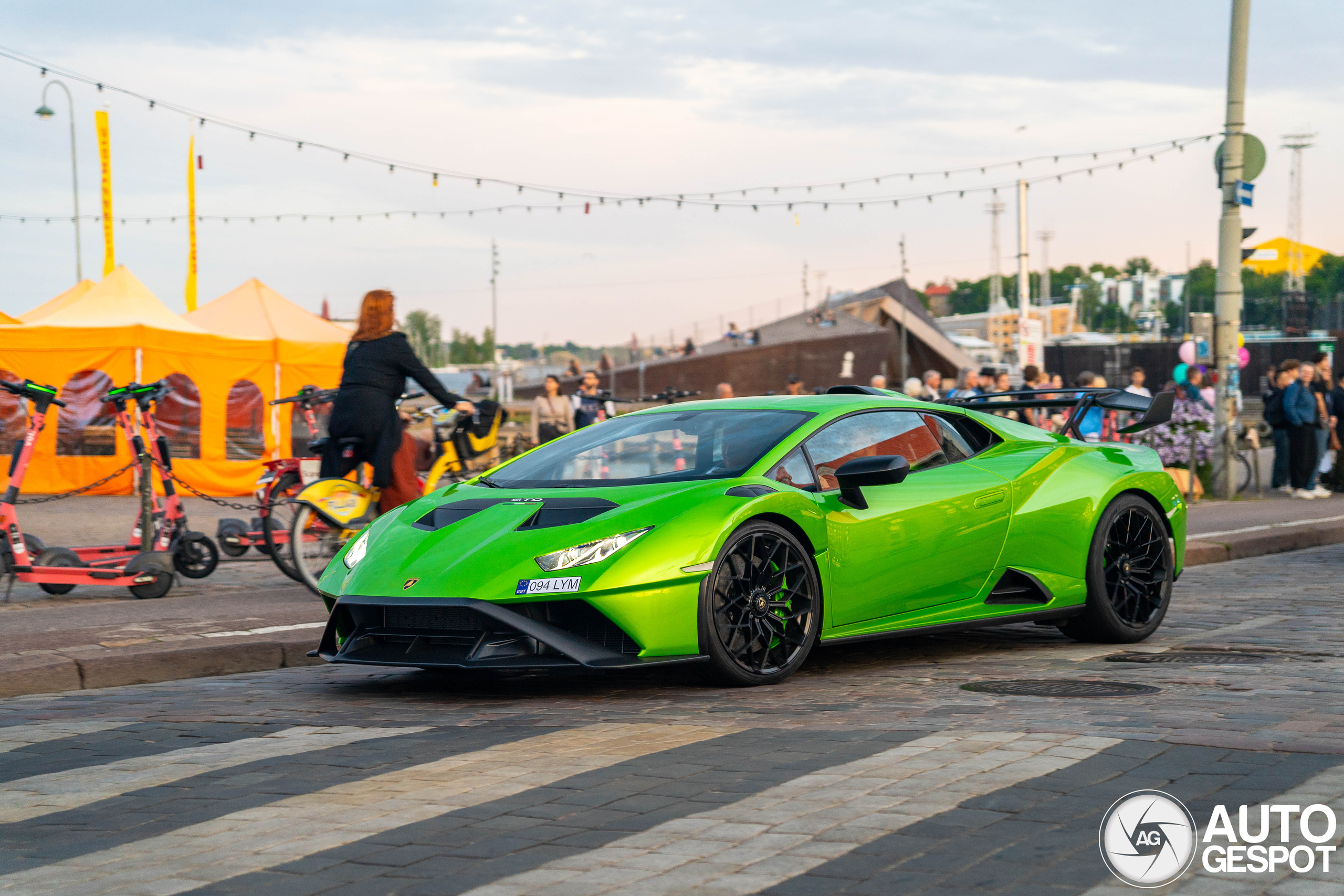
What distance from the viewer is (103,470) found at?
67.9 feet

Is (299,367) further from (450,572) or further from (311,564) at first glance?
(450,572)

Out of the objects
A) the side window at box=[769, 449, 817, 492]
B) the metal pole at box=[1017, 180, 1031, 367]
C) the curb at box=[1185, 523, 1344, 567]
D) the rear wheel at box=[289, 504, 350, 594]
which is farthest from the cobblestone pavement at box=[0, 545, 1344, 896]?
the metal pole at box=[1017, 180, 1031, 367]

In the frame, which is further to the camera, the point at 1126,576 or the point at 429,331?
the point at 429,331

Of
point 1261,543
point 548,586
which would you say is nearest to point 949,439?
point 548,586

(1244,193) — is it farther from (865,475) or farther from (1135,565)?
(865,475)

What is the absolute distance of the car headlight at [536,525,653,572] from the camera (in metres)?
5.67

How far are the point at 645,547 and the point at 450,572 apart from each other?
2.56ft

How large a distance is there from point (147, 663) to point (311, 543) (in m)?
2.55

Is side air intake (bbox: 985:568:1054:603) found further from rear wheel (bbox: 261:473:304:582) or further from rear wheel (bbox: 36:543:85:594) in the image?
rear wheel (bbox: 36:543:85:594)

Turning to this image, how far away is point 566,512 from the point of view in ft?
19.8

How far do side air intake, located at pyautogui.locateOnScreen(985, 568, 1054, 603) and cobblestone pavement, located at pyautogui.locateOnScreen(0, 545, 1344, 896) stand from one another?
0.33 meters

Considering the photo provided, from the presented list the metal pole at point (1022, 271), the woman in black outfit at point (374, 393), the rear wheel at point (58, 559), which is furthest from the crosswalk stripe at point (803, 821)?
the metal pole at point (1022, 271)

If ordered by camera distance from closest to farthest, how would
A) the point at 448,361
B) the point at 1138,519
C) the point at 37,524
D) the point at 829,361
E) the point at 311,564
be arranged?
the point at 1138,519, the point at 311,564, the point at 37,524, the point at 829,361, the point at 448,361

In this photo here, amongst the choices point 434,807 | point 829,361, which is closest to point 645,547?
point 434,807
